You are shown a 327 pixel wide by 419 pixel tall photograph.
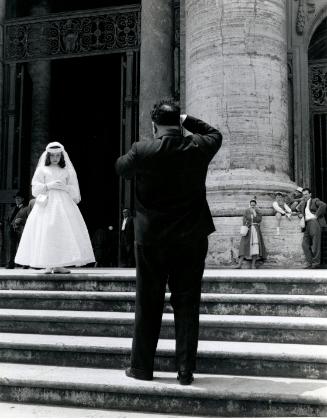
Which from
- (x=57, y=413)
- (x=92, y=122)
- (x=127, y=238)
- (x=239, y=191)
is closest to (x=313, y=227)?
(x=239, y=191)

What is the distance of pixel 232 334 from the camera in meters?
4.64

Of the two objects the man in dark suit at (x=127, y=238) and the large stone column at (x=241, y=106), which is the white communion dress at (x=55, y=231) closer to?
the large stone column at (x=241, y=106)

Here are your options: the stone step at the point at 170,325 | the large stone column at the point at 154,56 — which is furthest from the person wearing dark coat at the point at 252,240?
the large stone column at the point at 154,56

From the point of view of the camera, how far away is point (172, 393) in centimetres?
367

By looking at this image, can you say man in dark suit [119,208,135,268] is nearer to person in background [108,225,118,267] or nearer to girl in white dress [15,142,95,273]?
person in background [108,225,118,267]

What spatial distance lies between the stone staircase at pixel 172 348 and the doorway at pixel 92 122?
1780cm

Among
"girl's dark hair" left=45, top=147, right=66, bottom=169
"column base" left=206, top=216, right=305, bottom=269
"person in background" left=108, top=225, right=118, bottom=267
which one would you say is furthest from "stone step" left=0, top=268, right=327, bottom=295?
"person in background" left=108, top=225, right=118, bottom=267

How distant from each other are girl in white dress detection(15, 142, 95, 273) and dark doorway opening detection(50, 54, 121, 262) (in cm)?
1597

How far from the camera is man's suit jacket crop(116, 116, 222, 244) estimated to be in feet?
12.3

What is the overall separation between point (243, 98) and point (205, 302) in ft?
16.7

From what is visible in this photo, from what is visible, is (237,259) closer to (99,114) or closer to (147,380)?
(147,380)

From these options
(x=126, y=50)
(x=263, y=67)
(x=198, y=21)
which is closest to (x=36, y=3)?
(x=126, y=50)

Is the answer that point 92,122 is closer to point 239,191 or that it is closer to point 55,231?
point 239,191

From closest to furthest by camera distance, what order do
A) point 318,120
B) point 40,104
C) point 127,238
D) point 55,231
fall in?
point 55,231 → point 127,238 → point 318,120 → point 40,104
